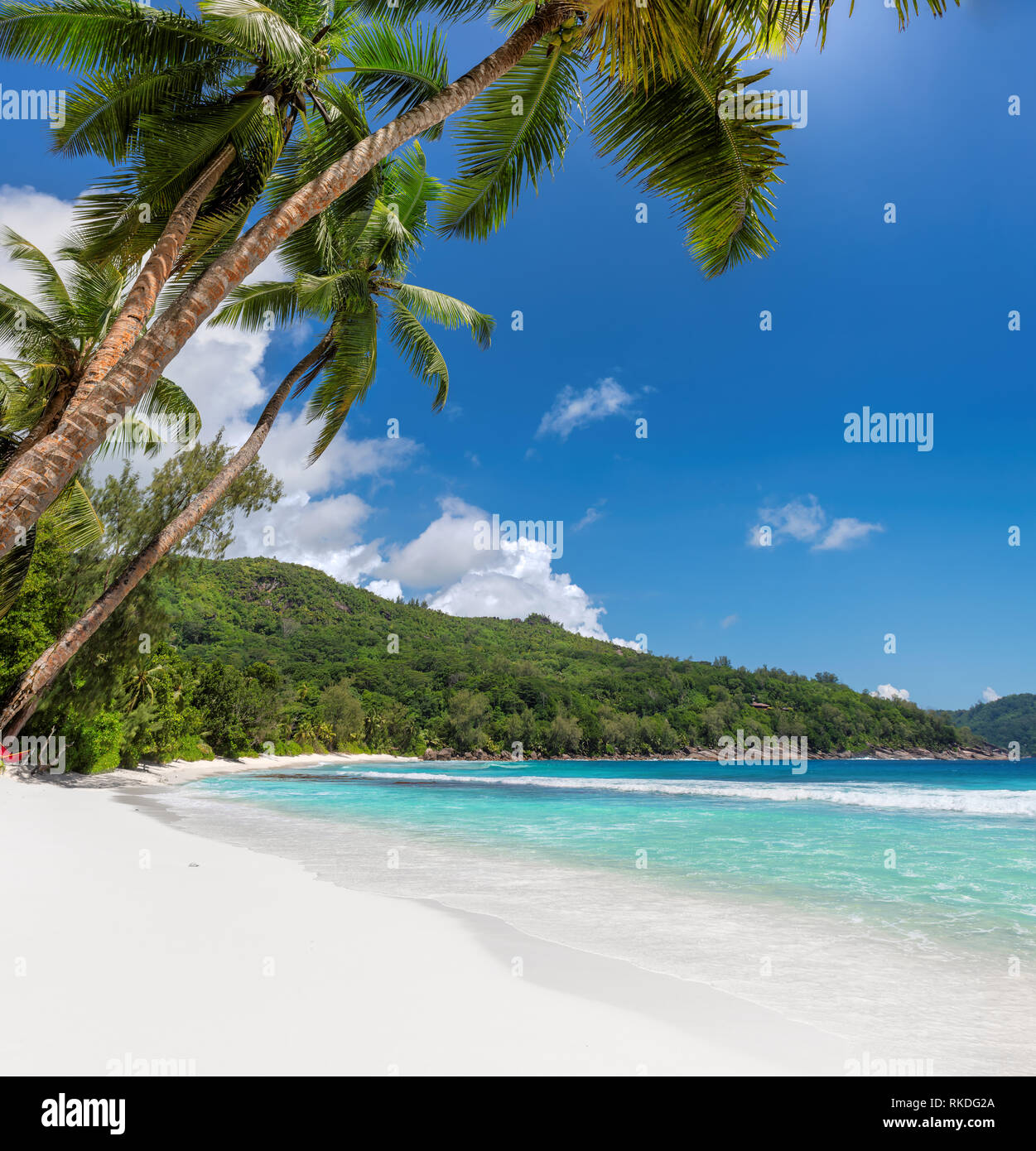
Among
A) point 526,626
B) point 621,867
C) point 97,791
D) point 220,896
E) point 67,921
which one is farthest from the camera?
point 526,626

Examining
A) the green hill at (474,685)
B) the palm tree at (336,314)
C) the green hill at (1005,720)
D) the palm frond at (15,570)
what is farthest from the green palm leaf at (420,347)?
the green hill at (1005,720)

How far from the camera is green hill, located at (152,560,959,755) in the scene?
75.2m

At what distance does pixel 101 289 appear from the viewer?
12469 mm

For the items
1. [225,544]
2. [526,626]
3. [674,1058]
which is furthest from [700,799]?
[526,626]

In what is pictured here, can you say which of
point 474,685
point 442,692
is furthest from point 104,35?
point 474,685

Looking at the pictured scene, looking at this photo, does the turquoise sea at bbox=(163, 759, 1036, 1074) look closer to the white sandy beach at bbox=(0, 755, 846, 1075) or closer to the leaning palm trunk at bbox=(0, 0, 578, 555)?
the white sandy beach at bbox=(0, 755, 846, 1075)

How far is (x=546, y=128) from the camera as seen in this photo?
7.70 meters

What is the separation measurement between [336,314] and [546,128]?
20.1 ft

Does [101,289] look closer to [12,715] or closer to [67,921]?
[12,715]

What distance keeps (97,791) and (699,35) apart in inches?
806

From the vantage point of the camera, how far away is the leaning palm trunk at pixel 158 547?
11.1 metres

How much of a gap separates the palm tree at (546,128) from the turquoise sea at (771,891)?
522 centimetres

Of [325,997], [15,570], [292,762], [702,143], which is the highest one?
[702,143]

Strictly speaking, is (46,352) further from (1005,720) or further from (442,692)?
(1005,720)
